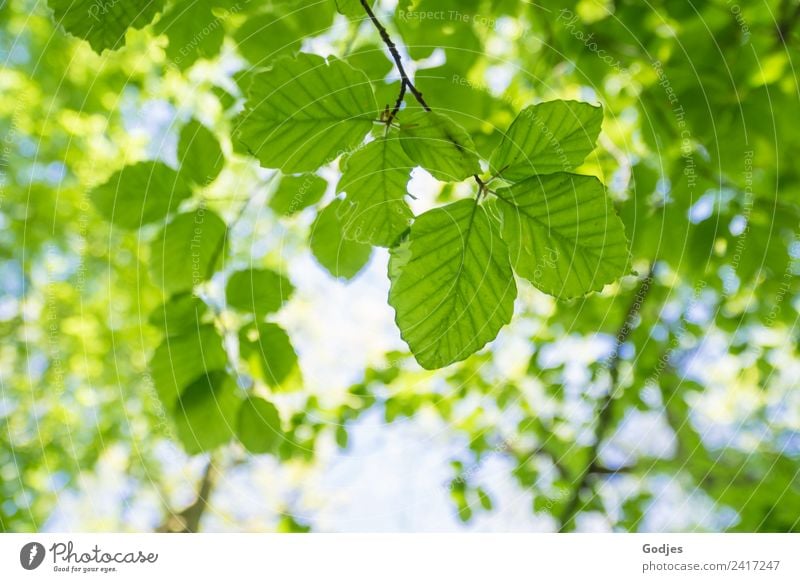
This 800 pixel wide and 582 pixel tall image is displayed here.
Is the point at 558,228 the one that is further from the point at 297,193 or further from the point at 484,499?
the point at 484,499

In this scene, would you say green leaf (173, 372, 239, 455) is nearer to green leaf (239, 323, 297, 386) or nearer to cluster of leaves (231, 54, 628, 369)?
green leaf (239, 323, 297, 386)

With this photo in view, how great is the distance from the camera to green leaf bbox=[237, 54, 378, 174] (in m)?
0.44

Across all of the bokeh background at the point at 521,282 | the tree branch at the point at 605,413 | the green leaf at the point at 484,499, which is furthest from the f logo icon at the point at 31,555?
the green leaf at the point at 484,499

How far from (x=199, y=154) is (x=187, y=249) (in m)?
0.11

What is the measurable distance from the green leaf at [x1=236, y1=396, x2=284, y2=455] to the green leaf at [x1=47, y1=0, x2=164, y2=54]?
39 centimetres

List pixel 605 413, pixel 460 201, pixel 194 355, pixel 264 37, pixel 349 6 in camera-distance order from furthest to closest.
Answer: pixel 605 413 < pixel 264 37 < pixel 194 355 < pixel 349 6 < pixel 460 201

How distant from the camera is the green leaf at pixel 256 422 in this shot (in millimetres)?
676

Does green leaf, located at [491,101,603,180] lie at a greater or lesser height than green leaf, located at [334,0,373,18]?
lesser

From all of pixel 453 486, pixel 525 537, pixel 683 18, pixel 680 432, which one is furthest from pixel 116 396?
pixel 683 18

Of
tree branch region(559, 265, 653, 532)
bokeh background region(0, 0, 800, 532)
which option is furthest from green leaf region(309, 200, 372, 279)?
tree branch region(559, 265, 653, 532)

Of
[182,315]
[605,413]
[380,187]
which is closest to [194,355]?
[182,315]

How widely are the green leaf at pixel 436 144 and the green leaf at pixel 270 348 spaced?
0.29m

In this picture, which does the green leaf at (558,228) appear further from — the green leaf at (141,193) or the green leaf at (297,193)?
the green leaf at (141,193)

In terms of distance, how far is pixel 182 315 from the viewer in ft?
2.14
